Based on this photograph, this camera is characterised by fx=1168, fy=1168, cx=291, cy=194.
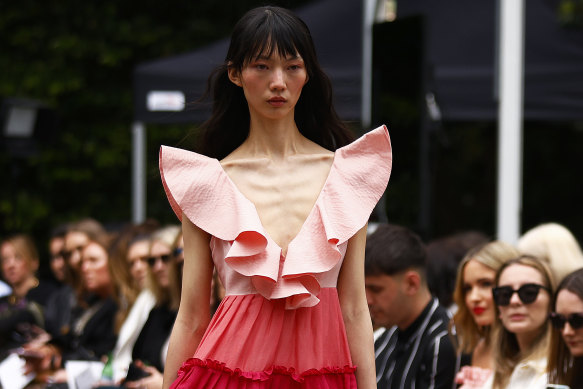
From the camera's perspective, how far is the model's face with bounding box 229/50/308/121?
2979 mm

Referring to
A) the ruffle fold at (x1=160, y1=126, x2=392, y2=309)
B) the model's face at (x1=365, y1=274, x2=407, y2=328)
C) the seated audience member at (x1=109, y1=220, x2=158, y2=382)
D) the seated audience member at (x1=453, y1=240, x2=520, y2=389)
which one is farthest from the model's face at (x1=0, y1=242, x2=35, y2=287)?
the ruffle fold at (x1=160, y1=126, x2=392, y2=309)

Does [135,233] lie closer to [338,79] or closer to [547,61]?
[338,79]

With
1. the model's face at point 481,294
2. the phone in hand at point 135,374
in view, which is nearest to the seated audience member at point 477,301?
the model's face at point 481,294

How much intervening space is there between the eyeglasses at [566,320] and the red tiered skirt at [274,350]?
1.49 metres

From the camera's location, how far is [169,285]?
641cm

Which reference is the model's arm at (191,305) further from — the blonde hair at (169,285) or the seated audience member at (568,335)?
the blonde hair at (169,285)

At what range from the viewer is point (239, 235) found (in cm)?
294

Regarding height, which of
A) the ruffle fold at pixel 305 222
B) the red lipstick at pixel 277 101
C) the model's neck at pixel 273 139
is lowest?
the ruffle fold at pixel 305 222

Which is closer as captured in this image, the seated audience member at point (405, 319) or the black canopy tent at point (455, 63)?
the seated audience member at point (405, 319)

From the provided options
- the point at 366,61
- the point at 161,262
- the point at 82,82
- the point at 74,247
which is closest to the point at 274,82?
the point at 161,262

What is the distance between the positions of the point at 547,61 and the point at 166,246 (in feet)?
11.9

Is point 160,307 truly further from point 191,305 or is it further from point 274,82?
point 274,82

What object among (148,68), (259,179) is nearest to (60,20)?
(148,68)

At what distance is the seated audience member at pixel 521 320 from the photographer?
15.1ft
